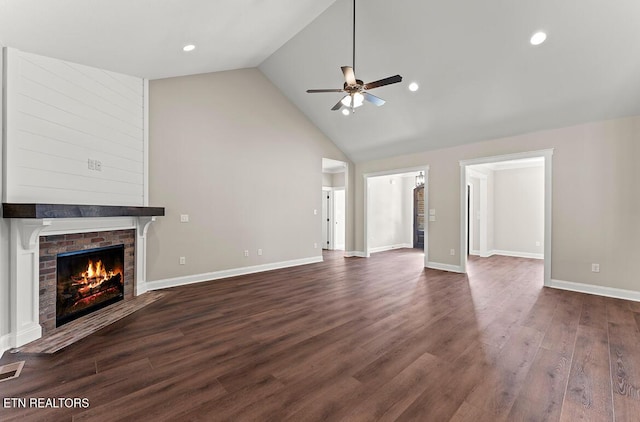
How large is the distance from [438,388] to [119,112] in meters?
4.74

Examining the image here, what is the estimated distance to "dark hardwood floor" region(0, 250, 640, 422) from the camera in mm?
1729

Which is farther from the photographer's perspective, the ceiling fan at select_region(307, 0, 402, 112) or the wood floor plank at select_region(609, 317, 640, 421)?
the ceiling fan at select_region(307, 0, 402, 112)

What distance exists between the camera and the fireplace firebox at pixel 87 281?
3.01 meters

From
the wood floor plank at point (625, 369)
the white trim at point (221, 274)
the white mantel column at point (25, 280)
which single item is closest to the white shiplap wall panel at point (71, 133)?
the white mantel column at point (25, 280)

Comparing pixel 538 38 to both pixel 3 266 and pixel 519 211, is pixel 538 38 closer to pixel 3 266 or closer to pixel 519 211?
pixel 519 211

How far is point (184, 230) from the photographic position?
4715mm

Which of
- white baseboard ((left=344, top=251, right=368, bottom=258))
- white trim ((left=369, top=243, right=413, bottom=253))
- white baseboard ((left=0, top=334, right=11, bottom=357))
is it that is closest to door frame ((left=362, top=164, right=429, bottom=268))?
white baseboard ((left=344, top=251, right=368, bottom=258))

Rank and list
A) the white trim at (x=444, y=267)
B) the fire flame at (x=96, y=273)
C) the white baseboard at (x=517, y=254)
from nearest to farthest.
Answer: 1. the fire flame at (x=96, y=273)
2. the white trim at (x=444, y=267)
3. the white baseboard at (x=517, y=254)

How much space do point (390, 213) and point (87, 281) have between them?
837 centimetres

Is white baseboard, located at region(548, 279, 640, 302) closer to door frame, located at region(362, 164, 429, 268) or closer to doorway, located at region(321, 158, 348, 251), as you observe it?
door frame, located at region(362, 164, 429, 268)

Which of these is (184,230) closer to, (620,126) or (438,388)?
(438,388)

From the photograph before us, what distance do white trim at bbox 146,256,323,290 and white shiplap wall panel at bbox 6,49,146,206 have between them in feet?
4.56

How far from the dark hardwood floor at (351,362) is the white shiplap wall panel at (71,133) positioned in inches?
62.2

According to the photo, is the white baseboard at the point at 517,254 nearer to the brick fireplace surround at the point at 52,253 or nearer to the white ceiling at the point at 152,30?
the white ceiling at the point at 152,30
